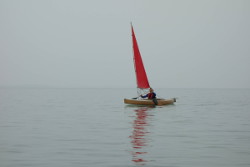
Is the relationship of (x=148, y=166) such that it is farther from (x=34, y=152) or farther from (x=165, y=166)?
(x=34, y=152)

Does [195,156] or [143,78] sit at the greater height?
[143,78]

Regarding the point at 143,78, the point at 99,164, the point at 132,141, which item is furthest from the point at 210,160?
the point at 143,78

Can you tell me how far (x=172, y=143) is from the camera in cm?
1903

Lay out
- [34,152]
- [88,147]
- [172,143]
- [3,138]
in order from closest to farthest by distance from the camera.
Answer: [34,152]
[88,147]
[172,143]
[3,138]

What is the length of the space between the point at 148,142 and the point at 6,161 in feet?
23.9

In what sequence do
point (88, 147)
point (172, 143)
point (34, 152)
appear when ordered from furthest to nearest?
1. point (172, 143)
2. point (88, 147)
3. point (34, 152)

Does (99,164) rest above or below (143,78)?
below

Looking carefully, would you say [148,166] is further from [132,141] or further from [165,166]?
[132,141]

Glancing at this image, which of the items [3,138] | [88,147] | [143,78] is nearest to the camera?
[88,147]

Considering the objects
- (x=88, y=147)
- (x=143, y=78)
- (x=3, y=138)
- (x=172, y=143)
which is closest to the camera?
(x=88, y=147)

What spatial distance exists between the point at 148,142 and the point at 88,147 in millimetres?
3184

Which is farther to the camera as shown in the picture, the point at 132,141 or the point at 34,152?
the point at 132,141

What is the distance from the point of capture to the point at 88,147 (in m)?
17.8

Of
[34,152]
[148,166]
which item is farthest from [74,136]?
[148,166]
